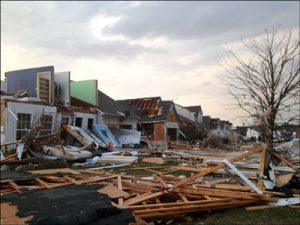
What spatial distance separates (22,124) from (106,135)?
26.6ft

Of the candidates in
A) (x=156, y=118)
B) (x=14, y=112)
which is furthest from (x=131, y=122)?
(x=14, y=112)

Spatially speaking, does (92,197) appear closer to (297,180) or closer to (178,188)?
(178,188)

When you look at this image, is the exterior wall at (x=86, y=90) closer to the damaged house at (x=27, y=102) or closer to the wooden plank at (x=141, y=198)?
the damaged house at (x=27, y=102)

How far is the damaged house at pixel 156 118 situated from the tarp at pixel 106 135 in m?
10.4

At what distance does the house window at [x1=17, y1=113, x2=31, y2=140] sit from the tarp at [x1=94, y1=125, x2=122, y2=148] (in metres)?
6.73

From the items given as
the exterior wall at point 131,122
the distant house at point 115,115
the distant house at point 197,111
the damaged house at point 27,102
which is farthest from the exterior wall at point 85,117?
the distant house at point 197,111

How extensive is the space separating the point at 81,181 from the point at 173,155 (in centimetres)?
1239

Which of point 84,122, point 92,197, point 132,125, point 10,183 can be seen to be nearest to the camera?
point 92,197

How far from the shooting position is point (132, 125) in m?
35.6

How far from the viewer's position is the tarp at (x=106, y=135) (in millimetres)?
27725

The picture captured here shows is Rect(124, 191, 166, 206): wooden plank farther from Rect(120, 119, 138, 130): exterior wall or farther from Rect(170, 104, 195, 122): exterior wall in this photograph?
Rect(170, 104, 195, 122): exterior wall

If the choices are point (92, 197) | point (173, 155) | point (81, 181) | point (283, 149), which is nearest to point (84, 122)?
point (173, 155)

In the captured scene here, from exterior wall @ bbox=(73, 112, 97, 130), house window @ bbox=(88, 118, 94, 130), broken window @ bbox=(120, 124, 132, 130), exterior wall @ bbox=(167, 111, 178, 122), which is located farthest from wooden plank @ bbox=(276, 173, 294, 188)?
exterior wall @ bbox=(167, 111, 178, 122)

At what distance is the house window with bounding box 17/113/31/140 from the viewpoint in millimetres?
21141
